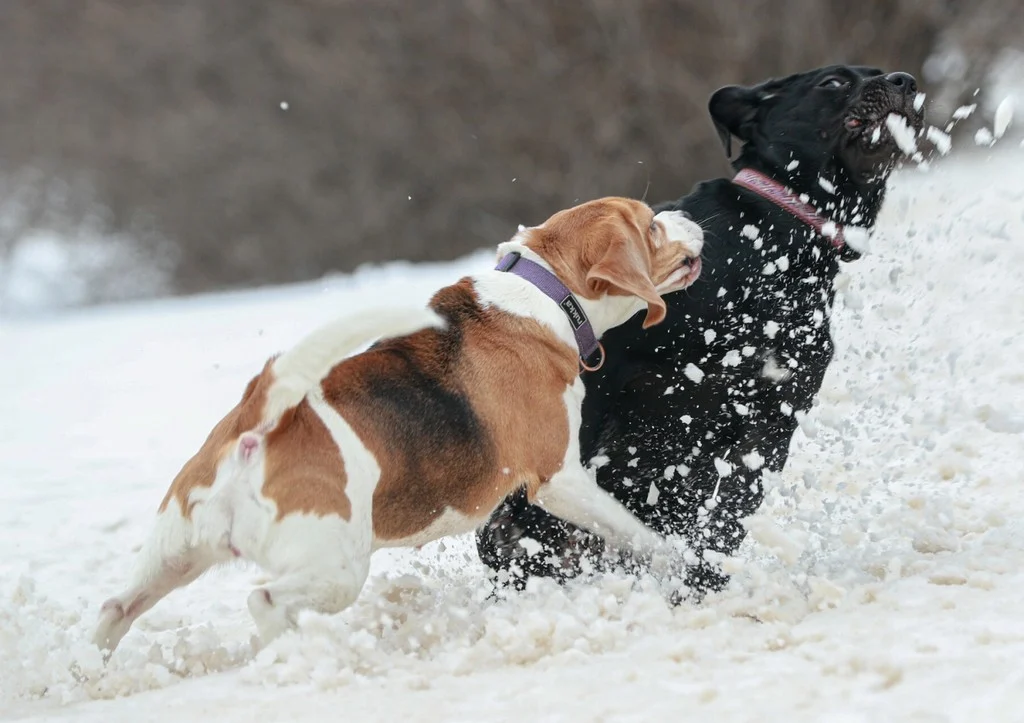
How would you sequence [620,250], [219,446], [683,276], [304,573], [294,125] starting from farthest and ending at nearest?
[294,125] → [683,276] → [620,250] → [219,446] → [304,573]

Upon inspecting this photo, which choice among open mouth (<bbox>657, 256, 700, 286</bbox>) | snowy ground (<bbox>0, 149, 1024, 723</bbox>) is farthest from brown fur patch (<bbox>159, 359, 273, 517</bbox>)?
open mouth (<bbox>657, 256, 700, 286</bbox>)

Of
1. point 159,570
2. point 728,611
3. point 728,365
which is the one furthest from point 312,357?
point 728,365

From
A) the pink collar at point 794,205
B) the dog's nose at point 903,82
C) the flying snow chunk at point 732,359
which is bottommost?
the flying snow chunk at point 732,359

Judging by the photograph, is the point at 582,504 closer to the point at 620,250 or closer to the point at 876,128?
the point at 620,250

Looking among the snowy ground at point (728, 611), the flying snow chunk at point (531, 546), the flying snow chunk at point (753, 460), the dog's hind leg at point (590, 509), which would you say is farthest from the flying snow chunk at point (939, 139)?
the flying snow chunk at point (531, 546)

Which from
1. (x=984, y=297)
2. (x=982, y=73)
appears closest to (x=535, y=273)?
(x=984, y=297)

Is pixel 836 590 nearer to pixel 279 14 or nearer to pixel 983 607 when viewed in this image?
pixel 983 607

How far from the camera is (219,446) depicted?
9.45 feet

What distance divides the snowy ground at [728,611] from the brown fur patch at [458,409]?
35cm

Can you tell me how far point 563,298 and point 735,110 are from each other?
1.18 metres

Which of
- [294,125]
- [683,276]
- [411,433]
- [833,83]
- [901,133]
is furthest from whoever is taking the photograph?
[294,125]

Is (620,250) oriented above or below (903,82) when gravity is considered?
below

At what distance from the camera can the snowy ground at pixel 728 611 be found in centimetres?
237

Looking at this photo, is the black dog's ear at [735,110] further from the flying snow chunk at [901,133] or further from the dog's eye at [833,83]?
the flying snow chunk at [901,133]
